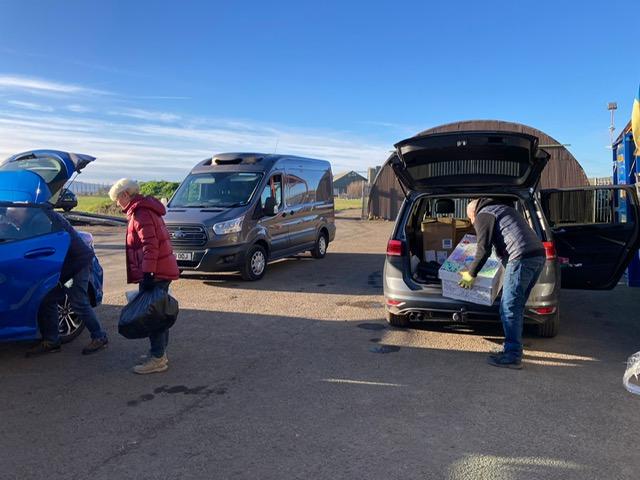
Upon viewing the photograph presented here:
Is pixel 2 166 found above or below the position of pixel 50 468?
above

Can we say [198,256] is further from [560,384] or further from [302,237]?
[560,384]

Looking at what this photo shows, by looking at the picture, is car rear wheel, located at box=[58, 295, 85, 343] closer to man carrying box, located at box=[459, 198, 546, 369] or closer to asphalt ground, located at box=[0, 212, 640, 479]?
asphalt ground, located at box=[0, 212, 640, 479]

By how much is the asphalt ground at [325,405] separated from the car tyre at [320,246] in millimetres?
5711

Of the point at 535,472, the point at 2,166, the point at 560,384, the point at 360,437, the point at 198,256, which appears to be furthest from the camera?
the point at 198,256

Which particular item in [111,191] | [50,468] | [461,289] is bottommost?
[50,468]

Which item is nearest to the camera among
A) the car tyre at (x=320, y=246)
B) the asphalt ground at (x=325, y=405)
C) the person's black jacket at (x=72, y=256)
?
the asphalt ground at (x=325, y=405)

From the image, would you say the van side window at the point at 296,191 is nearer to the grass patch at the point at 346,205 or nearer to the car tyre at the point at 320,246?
the car tyre at the point at 320,246

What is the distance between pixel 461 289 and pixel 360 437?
2303 mm

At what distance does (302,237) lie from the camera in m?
11.6

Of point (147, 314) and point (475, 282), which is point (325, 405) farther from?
point (475, 282)

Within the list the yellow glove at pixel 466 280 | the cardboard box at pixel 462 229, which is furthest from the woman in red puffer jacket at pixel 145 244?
the cardboard box at pixel 462 229

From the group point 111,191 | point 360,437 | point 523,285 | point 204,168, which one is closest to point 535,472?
point 360,437

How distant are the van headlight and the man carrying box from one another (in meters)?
5.01

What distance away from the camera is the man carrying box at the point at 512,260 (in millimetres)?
4914
